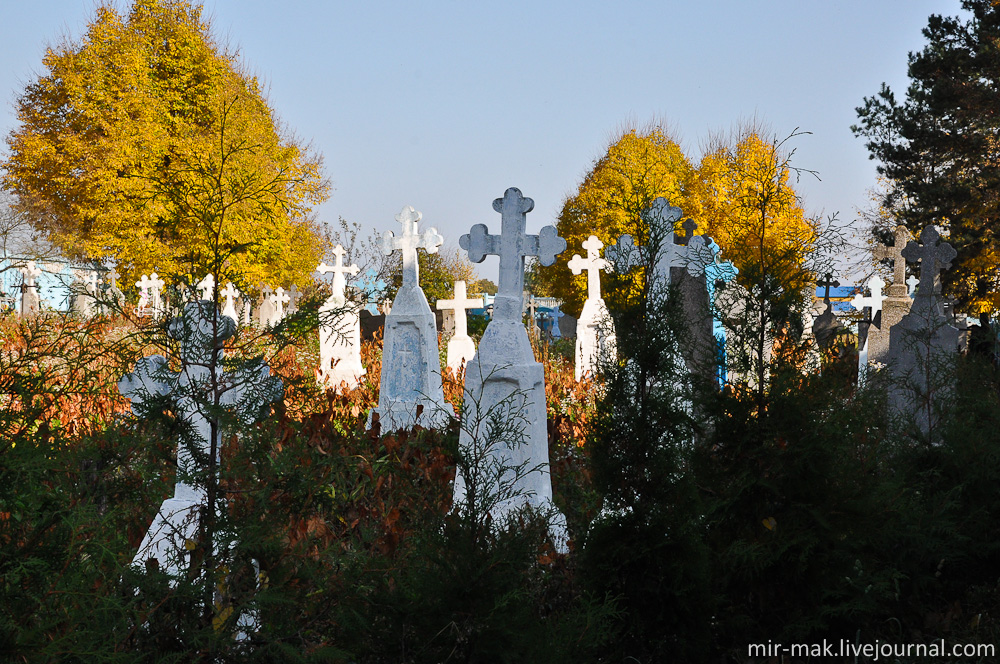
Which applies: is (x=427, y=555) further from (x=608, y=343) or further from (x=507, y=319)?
(x=507, y=319)

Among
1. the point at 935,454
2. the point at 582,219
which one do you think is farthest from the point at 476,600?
the point at 582,219

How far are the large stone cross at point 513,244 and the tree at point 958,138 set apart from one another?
13.9 meters

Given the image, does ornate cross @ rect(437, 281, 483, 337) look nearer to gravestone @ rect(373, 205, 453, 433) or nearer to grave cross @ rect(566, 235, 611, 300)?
grave cross @ rect(566, 235, 611, 300)

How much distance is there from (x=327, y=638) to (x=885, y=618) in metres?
3.01

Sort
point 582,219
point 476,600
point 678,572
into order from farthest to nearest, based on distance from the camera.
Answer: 1. point 582,219
2. point 678,572
3. point 476,600

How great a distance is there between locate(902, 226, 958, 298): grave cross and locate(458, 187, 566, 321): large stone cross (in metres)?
4.31

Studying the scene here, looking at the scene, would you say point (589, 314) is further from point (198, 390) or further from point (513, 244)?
point (198, 390)

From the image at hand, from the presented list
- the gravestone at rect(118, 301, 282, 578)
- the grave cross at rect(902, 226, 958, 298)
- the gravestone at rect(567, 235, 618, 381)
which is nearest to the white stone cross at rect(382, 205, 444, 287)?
the gravestone at rect(567, 235, 618, 381)

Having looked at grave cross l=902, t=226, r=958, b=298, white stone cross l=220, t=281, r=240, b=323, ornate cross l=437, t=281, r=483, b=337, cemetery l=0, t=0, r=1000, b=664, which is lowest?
cemetery l=0, t=0, r=1000, b=664

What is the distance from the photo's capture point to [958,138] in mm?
17156

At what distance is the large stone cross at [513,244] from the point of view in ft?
18.1

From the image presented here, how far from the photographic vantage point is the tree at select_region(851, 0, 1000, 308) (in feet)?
52.9

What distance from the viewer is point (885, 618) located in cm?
411

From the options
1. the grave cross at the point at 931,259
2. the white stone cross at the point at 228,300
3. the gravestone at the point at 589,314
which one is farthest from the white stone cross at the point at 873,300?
the white stone cross at the point at 228,300
